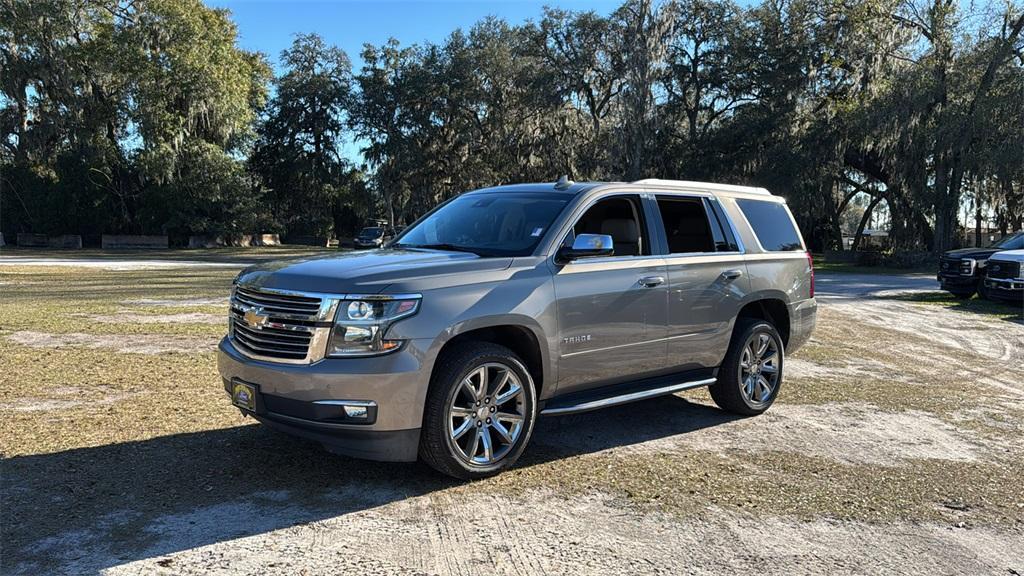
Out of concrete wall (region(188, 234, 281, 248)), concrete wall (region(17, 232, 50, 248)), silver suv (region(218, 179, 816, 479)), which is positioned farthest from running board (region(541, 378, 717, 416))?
concrete wall (region(17, 232, 50, 248))

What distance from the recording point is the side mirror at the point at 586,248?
507 centimetres

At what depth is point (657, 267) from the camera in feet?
18.9

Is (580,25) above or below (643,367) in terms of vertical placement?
above

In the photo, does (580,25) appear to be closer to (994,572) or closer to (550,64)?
(550,64)

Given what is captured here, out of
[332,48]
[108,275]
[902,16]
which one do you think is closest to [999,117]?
[902,16]

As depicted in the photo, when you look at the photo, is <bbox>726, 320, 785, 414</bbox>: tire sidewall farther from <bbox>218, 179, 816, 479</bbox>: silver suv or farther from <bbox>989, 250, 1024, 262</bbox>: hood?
<bbox>989, 250, 1024, 262</bbox>: hood

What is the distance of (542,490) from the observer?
4.69m

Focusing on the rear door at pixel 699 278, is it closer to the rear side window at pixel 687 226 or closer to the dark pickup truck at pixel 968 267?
the rear side window at pixel 687 226

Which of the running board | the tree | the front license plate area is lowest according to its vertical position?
the running board

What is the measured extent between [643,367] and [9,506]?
415 cm

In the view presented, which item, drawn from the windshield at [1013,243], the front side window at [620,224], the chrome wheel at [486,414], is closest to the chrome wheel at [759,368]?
the front side window at [620,224]

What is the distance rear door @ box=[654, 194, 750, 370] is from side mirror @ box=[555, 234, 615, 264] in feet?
3.09

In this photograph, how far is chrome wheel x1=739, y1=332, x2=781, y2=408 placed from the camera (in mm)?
6570

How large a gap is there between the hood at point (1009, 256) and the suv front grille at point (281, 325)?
17.4 m
